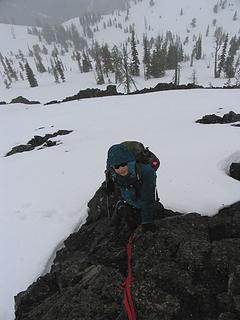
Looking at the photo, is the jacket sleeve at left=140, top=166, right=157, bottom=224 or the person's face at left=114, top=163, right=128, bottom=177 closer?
the person's face at left=114, top=163, right=128, bottom=177

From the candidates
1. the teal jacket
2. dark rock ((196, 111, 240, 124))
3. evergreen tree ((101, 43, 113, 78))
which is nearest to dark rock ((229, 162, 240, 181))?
the teal jacket

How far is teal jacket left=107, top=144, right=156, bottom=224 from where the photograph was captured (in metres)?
3.79

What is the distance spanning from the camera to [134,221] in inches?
190

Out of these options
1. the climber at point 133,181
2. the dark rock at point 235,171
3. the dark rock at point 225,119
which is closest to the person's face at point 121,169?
the climber at point 133,181

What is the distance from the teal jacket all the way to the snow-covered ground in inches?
62.4

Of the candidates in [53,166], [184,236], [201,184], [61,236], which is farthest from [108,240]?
[53,166]

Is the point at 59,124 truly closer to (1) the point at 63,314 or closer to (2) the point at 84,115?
(2) the point at 84,115

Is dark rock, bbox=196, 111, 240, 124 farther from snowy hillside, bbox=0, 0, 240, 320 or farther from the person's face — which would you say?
the person's face

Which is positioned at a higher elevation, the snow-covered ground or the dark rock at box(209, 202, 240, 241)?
the dark rock at box(209, 202, 240, 241)

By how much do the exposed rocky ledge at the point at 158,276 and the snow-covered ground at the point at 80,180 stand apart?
808 millimetres

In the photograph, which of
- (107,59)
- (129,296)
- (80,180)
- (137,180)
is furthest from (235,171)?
(107,59)

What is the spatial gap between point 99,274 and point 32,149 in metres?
13.0

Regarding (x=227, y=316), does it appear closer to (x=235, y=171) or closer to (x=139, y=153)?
(x=139, y=153)

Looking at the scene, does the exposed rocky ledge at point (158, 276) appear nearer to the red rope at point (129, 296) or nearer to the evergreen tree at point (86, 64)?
the red rope at point (129, 296)
